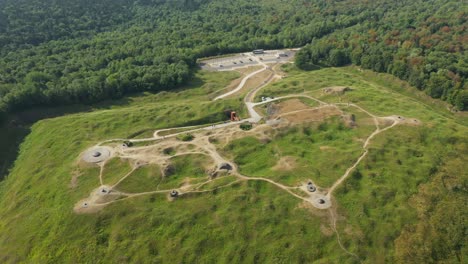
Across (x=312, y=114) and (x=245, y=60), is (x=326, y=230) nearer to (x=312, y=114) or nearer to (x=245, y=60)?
(x=312, y=114)

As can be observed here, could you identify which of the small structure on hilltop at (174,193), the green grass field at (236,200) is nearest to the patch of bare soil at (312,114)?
the green grass field at (236,200)

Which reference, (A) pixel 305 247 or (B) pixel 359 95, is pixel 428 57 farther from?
(A) pixel 305 247

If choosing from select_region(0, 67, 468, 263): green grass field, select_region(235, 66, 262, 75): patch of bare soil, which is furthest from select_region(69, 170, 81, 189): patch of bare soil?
select_region(235, 66, 262, 75): patch of bare soil

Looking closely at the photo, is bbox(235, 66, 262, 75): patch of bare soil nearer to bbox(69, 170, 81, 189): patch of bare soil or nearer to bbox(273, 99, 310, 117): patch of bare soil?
bbox(273, 99, 310, 117): patch of bare soil

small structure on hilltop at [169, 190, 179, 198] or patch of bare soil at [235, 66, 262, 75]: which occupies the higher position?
patch of bare soil at [235, 66, 262, 75]

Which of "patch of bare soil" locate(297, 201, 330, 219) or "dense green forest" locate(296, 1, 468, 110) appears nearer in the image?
"patch of bare soil" locate(297, 201, 330, 219)

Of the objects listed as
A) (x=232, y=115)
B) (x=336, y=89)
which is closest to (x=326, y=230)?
(x=232, y=115)
